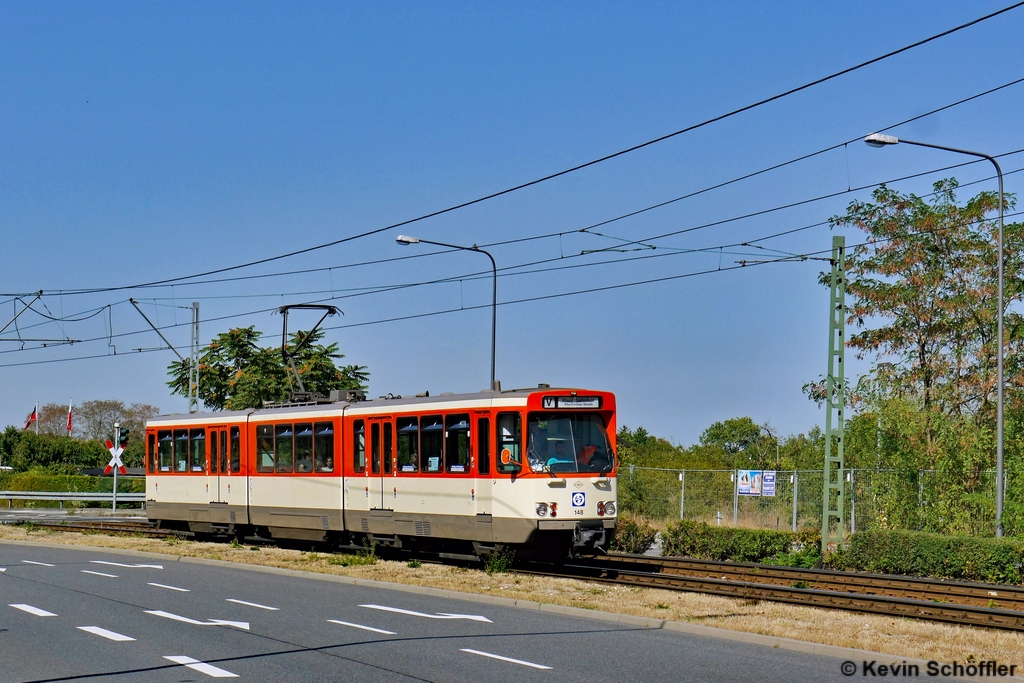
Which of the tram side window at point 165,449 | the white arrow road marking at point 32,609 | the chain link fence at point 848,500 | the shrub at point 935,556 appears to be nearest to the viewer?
the white arrow road marking at point 32,609

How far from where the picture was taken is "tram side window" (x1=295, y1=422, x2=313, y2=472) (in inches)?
1040

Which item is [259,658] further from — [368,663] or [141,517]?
[141,517]

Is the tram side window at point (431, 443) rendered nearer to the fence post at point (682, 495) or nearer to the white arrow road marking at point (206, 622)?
the white arrow road marking at point (206, 622)

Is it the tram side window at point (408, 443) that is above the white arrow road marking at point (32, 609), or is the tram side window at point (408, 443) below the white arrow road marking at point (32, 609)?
above

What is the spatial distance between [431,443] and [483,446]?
1.61 metres

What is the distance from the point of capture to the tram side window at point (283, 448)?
2711cm

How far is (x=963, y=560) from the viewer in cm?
2284

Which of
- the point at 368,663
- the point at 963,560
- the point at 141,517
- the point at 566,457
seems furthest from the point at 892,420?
the point at 141,517

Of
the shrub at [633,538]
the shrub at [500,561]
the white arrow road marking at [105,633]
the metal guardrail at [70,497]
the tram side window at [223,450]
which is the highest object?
the tram side window at [223,450]

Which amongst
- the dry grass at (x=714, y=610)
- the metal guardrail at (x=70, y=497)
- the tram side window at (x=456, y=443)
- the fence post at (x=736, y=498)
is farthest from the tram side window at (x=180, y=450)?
the metal guardrail at (x=70, y=497)

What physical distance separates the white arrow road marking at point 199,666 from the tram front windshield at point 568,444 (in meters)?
10.2

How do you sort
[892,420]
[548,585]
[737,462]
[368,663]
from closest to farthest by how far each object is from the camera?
[368,663] < [548,585] < [892,420] < [737,462]

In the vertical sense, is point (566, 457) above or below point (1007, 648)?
above

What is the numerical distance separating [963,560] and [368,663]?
1526 cm
